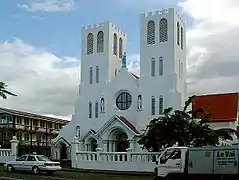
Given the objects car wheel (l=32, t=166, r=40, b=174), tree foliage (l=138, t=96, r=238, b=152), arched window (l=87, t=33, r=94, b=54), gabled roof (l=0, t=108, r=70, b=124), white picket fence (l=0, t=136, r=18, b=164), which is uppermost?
arched window (l=87, t=33, r=94, b=54)

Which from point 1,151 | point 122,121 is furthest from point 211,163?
point 122,121

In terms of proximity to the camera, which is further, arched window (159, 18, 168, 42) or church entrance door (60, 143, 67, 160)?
church entrance door (60, 143, 67, 160)

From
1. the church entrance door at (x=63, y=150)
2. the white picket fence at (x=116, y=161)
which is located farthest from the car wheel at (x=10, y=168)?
the church entrance door at (x=63, y=150)

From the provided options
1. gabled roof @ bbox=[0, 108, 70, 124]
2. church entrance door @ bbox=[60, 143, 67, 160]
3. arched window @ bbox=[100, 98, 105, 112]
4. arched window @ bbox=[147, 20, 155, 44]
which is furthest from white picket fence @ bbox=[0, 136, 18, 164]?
gabled roof @ bbox=[0, 108, 70, 124]

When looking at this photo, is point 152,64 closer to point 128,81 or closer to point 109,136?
point 128,81

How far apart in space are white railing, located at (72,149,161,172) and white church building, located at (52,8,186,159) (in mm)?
10447

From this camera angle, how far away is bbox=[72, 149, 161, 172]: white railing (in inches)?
1400

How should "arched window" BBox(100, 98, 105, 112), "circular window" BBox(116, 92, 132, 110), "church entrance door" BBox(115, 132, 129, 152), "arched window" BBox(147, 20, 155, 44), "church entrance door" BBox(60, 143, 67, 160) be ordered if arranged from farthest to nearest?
1. "church entrance door" BBox(60, 143, 67, 160)
2. "arched window" BBox(100, 98, 105, 112)
3. "circular window" BBox(116, 92, 132, 110)
4. "arched window" BBox(147, 20, 155, 44)
5. "church entrance door" BBox(115, 132, 129, 152)

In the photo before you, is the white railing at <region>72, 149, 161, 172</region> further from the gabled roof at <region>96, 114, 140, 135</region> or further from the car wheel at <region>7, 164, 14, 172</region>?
the gabled roof at <region>96, 114, 140, 135</region>

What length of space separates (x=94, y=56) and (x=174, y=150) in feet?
112

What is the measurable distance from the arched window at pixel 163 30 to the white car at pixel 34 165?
83.5ft

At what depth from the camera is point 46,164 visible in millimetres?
30656

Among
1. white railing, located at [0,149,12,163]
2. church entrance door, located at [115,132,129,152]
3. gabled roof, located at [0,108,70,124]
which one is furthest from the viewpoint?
gabled roof, located at [0,108,70,124]

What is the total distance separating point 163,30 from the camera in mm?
52656
